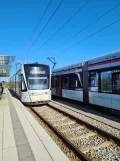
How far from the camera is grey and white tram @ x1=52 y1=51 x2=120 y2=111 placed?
9.08m

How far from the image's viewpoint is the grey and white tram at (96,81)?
29.8ft

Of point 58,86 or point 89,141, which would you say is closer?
point 89,141

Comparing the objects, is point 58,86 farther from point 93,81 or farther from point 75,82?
point 93,81

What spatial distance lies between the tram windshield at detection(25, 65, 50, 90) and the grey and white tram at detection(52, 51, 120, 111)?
222 cm

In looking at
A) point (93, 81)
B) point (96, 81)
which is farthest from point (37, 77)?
point (96, 81)

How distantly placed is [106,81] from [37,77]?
5647 millimetres

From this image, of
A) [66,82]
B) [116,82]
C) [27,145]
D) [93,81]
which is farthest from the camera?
[66,82]

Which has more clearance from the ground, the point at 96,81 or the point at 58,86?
the point at 96,81

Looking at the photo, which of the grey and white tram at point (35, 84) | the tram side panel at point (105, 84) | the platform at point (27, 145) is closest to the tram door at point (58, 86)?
the grey and white tram at point (35, 84)

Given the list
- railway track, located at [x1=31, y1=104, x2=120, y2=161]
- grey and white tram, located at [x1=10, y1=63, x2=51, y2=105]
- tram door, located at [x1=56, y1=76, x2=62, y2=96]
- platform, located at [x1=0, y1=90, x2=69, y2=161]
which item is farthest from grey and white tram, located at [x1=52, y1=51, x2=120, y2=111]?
platform, located at [x1=0, y1=90, x2=69, y2=161]

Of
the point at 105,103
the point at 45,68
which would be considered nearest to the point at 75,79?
the point at 45,68

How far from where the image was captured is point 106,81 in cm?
979

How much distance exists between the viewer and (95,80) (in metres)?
10.9

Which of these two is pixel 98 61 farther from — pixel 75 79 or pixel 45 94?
pixel 45 94
